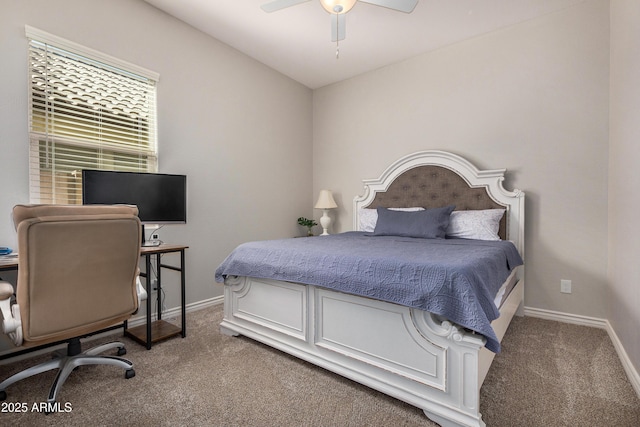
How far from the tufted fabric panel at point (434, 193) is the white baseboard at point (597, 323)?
2.58ft

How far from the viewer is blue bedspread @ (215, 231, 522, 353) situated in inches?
55.9

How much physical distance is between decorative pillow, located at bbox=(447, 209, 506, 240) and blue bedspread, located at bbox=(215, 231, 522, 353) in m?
0.46

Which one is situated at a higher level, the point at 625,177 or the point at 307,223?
the point at 625,177

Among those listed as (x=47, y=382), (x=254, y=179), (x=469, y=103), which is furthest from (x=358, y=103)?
(x=47, y=382)

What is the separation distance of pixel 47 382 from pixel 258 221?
2359mm

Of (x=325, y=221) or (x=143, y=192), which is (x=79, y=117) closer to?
(x=143, y=192)

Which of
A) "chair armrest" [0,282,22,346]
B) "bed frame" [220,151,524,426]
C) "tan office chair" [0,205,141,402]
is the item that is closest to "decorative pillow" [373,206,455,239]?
"bed frame" [220,151,524,426]

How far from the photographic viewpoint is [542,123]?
292cm

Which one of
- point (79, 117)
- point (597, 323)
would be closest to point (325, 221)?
point (79, 117)

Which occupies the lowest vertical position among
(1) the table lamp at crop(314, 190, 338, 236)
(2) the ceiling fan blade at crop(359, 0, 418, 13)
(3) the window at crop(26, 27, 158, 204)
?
(1) the table lamp at crop(314, 190, 338, 236)

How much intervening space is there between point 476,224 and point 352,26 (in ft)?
7.48

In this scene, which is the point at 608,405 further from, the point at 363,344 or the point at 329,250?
the point at 329,250

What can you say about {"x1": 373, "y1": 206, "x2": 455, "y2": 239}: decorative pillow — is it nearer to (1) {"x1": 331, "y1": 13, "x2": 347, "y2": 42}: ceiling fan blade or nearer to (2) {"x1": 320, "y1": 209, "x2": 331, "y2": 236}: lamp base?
(2) {"x1": 320, "y1": 209, "x2": 331, "y2": 236}: lamp base

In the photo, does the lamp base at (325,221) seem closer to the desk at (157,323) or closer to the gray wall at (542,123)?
the gray wall at (542,123)
